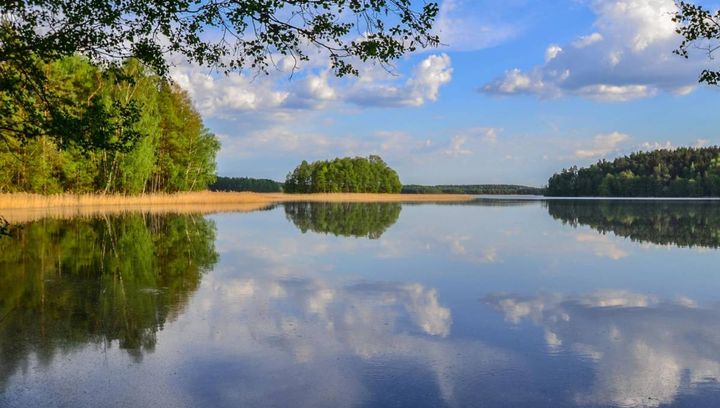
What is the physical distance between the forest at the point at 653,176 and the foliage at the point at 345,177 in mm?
59536

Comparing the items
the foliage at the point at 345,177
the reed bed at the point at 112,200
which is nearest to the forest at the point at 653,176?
the foliage at the point at 345,177

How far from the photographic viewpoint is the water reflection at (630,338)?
19.6ft

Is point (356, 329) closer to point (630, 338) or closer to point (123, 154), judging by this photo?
point (630, 338)

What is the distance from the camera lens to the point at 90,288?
452 inches

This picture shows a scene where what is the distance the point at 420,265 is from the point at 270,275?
425 centimetres

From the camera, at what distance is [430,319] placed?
903 cm

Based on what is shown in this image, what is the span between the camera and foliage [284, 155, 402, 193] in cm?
14000

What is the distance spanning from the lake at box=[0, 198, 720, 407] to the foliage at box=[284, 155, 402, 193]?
122373mm

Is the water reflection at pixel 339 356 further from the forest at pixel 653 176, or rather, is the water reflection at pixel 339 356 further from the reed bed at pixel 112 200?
the forest at pixel 653 176

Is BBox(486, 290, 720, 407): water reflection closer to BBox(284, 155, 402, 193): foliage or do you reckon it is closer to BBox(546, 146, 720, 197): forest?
BBox(284, 155, 402, 193): foliage

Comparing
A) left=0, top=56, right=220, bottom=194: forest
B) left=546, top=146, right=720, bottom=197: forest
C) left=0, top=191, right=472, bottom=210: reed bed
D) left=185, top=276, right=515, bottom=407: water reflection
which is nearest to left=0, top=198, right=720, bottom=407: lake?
left=185, top=276, right=515, bottom=407: water reflection

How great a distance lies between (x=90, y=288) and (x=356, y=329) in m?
6.24

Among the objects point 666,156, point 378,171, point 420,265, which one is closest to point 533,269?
point 420,265

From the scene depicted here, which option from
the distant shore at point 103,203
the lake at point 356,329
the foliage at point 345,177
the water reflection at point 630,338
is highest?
the foliage at point 345,177
